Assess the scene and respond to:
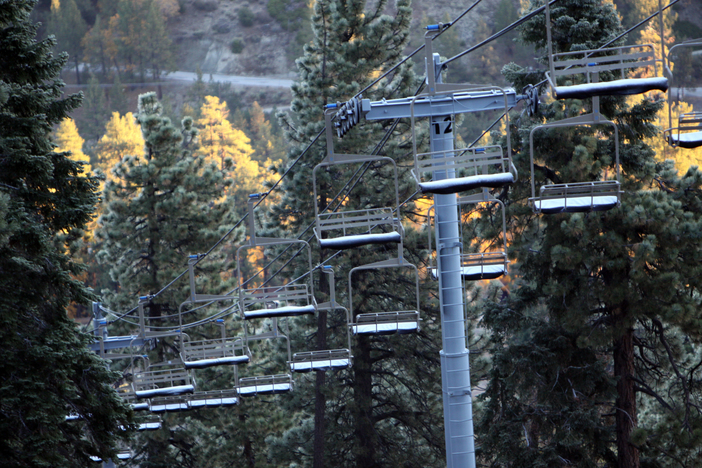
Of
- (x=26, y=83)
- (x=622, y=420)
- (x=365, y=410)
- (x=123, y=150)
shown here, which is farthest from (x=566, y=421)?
(x=123, y=150)

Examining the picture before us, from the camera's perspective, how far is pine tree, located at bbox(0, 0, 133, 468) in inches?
311

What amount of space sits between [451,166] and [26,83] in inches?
207

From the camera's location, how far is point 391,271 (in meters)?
18.6

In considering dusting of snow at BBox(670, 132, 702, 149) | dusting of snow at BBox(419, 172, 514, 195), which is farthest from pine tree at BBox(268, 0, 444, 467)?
dusting of snow at BBox(419, 172, 514, 195)

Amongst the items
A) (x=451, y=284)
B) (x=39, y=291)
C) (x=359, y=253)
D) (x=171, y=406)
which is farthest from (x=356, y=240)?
(x=359, y=253)

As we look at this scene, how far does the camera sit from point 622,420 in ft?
42.4

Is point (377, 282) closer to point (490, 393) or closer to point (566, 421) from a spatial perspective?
point (490, 393)

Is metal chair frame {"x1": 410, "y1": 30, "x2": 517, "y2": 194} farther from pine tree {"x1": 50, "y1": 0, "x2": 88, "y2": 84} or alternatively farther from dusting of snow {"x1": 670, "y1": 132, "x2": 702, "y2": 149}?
pine tree {"x1": 50, "y1": 0, "x2": 88, "y2": 84}

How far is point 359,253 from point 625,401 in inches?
285

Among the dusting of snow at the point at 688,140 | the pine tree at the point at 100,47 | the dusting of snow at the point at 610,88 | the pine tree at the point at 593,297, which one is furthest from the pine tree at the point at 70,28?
the dusting of snow at the point at 610,88

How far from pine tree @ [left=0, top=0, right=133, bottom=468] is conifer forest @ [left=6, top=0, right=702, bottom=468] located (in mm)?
27

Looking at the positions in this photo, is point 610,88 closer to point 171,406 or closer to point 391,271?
point 171,406

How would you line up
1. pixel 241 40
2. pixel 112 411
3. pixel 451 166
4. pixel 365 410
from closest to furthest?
1. pixel 451 166
2. pixel 112 411
3. pixel 365 410
4. pixel 241 40

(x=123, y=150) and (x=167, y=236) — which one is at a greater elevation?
(x=123, y=150)
